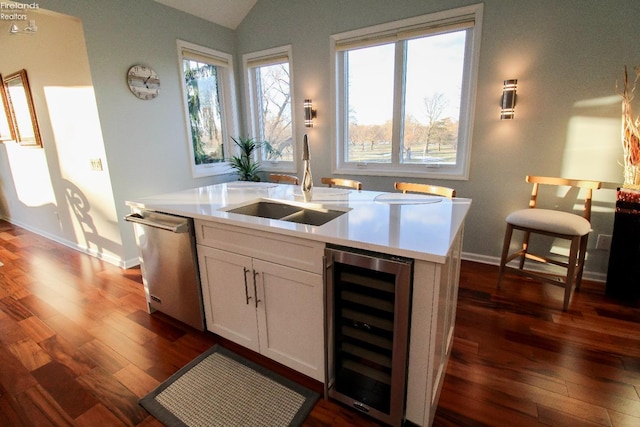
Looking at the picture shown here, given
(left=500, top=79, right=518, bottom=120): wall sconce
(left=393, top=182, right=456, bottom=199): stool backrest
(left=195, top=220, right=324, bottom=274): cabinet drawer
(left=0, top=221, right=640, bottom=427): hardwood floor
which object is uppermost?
(left=500, top=79, right=518, bottom=120): wall sconce

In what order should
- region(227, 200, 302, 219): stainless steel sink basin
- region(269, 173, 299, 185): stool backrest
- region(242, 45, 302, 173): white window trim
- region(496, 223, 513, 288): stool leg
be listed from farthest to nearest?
region(242, 45, 302, 173): white window trim, region(269, 173, 299, 185): stool backrest, region(496, 223, 513, 288): stool leg, region(227, 200, 302, 219): stainless steel sink basin

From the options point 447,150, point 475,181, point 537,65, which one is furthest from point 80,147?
point 537,65

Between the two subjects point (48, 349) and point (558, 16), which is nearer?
point (48, 349)

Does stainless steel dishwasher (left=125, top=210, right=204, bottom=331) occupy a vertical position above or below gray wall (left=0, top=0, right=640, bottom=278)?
below

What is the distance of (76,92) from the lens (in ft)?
9.47

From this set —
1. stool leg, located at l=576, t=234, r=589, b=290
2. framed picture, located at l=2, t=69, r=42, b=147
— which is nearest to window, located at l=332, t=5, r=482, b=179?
stool leg, located at l=576, t=234, r=589, b=290

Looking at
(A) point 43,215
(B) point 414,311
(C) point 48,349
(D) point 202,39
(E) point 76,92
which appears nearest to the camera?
(B) point 414,311

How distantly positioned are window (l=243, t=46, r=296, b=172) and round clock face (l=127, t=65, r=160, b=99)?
1.30 meters

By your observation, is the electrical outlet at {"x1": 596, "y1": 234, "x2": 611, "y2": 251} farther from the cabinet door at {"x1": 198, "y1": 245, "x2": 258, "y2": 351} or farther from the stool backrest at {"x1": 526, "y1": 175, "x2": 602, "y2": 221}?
the cabinet door at {"x1": 198, "y1": 245, "x2": 258, "y2": 351}

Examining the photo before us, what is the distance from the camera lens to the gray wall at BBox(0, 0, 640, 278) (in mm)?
2428

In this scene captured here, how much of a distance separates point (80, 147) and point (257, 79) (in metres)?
2.24

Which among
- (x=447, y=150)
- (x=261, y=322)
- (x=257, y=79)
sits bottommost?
(x=261, y=322)

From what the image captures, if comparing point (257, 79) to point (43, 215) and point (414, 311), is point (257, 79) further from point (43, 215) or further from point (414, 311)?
point (414, 311)

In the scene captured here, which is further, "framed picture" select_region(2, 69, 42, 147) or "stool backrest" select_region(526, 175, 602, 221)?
"framed picture" select_region(2, 69, 42, 147)
